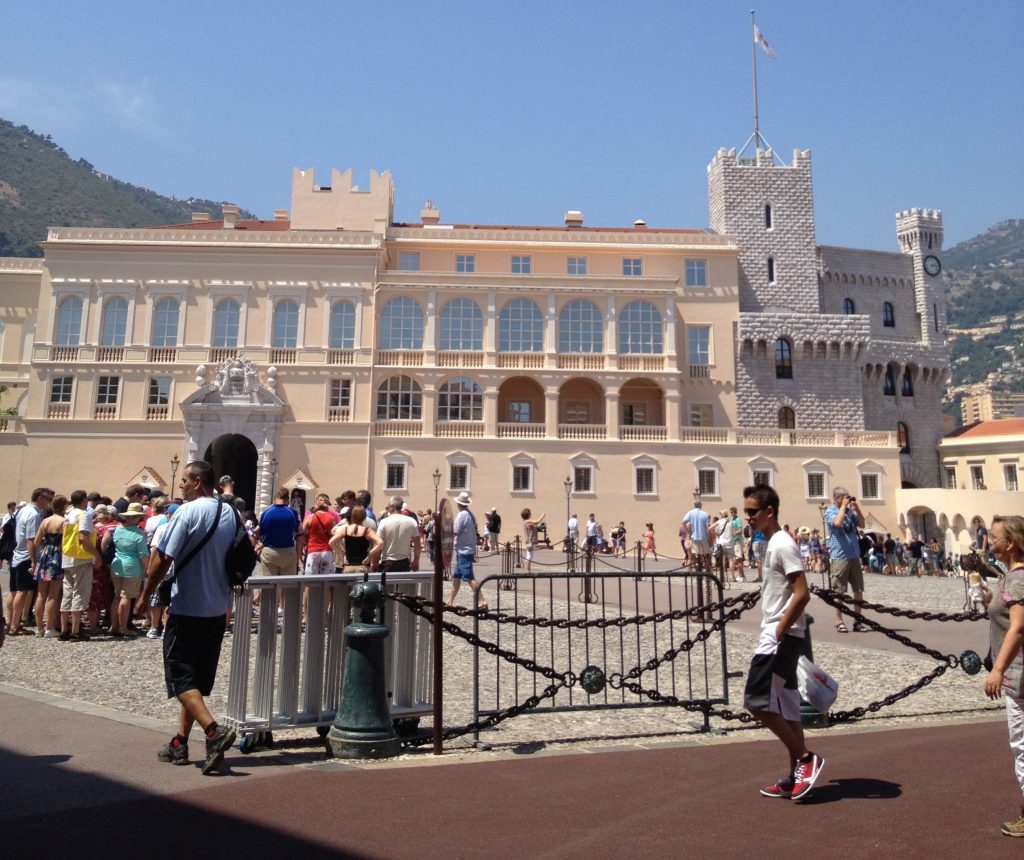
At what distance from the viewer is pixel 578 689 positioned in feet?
28.5

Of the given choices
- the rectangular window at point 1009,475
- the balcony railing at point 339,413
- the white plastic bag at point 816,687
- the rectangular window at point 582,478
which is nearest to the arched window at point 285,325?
the balcony railing at point 339,413

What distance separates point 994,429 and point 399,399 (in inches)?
1339

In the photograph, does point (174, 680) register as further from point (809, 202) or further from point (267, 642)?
point (809, 202)

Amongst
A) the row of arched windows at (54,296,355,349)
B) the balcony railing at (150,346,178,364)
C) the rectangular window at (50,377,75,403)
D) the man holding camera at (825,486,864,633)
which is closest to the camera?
the man holding camera at (825,486,864,633)

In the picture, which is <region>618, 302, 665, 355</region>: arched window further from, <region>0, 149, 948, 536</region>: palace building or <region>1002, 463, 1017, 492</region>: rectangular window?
<region>1002, 463, 1017, 492</region>: rectangular window

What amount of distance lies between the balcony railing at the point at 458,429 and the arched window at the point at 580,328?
574 cm

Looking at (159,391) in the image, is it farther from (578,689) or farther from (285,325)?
(578,689)

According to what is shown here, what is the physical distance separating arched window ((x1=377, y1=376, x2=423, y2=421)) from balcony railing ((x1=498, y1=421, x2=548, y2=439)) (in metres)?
4.11

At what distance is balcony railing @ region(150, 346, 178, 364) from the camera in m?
36.9

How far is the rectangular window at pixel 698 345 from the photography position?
39531 mm

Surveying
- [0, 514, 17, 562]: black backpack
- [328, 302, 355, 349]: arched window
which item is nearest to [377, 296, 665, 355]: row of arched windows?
[328, 302, 355, 349]: arched window

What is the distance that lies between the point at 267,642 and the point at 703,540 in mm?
15605

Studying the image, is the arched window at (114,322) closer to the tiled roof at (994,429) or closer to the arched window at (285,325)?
the arched window at (285,325)

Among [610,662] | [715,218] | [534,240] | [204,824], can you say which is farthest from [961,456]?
[204,824]
